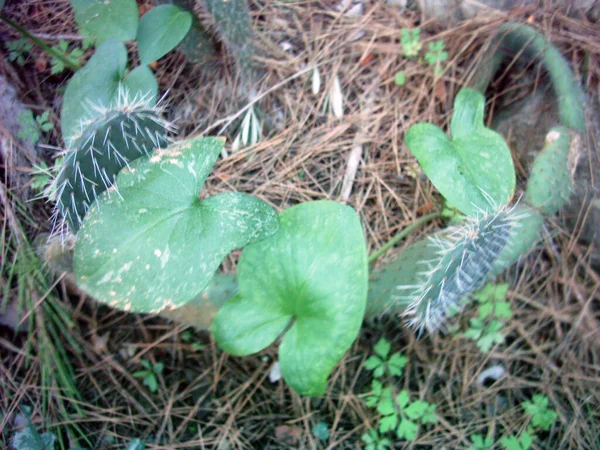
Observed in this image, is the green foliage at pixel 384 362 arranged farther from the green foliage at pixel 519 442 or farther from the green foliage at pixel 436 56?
the green foliage at pixel 436 56

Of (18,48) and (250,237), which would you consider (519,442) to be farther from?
(18,48)

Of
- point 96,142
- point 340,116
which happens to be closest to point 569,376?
point 340,116

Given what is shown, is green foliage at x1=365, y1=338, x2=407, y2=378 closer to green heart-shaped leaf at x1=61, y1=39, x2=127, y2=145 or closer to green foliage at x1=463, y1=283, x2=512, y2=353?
green foliage at x1=463, y1=283, x2=512, y2=353

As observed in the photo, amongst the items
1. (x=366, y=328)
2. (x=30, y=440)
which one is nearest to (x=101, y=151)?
(x=30, y=440)

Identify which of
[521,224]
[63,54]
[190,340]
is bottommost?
[190,340]

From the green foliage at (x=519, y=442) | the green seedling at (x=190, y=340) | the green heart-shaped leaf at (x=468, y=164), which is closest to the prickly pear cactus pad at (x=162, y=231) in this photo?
the green heart-shaped leaf at (x=468, y=164)

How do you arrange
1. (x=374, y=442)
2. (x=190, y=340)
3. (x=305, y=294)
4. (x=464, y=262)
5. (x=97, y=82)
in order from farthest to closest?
1. (x=190, y=340)
2. (x=374, y=442)
3. (x=97, y=82)
4. (x=305, y=294)
5. (x=464, y=262)

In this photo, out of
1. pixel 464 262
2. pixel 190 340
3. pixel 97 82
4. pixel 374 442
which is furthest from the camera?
pixel 190 340

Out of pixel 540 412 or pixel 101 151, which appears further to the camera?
pixel 540 412
